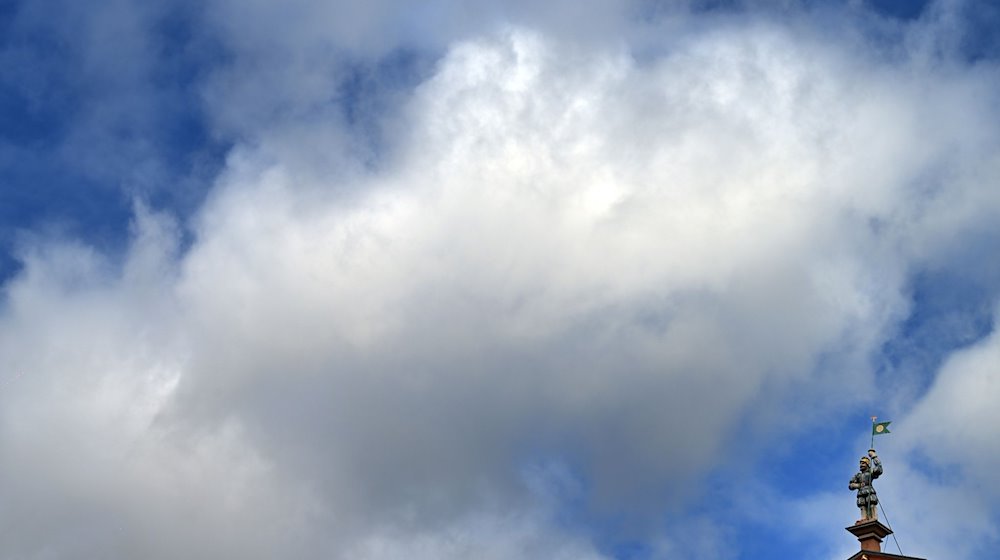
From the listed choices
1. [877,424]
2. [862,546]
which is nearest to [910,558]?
[862,546]

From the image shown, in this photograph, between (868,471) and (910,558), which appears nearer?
(910,558)

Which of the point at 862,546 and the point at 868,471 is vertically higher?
the point at 868,471

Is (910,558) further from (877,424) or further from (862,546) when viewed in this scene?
(877,424)

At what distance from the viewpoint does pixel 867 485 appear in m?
92.5

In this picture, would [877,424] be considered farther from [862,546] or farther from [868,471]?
[862,546]

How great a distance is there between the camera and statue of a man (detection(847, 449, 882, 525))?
9100 cm

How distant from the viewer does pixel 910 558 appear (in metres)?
85.9

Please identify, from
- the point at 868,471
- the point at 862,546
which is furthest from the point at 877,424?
the point at 862,546

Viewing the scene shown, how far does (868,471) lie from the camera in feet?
305

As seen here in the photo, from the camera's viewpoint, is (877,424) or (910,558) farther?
(877,424)

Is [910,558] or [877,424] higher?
[877,424]

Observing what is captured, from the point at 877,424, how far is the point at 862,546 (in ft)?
29.7

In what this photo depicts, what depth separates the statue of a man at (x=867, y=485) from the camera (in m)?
91.0

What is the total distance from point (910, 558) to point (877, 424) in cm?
1106
